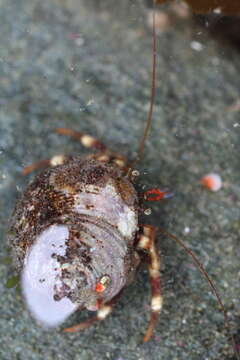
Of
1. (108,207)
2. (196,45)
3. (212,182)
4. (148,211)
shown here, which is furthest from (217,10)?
(108,207)

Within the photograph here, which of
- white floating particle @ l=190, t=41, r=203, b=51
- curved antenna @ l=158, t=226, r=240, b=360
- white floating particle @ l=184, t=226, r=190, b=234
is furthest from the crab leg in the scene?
white floating particle @ l=190, t=41, r=203, b=51

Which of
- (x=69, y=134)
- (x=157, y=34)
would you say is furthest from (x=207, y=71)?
(x=69, y=134)

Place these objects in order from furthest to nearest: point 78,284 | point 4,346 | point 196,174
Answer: point 196,174
point 4,346
point 78,284

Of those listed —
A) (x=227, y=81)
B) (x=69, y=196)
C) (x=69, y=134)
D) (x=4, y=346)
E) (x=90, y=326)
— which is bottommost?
(x=4, y=346)

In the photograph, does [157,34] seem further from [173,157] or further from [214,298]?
[214,298]

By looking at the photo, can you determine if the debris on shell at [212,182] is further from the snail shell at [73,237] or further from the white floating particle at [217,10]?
the white floating particle at [217,10]

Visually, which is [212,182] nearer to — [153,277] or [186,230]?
[186,230]

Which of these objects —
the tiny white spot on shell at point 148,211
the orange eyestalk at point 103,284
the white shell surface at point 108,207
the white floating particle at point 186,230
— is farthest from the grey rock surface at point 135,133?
the orange eyestalk at point 103,284
